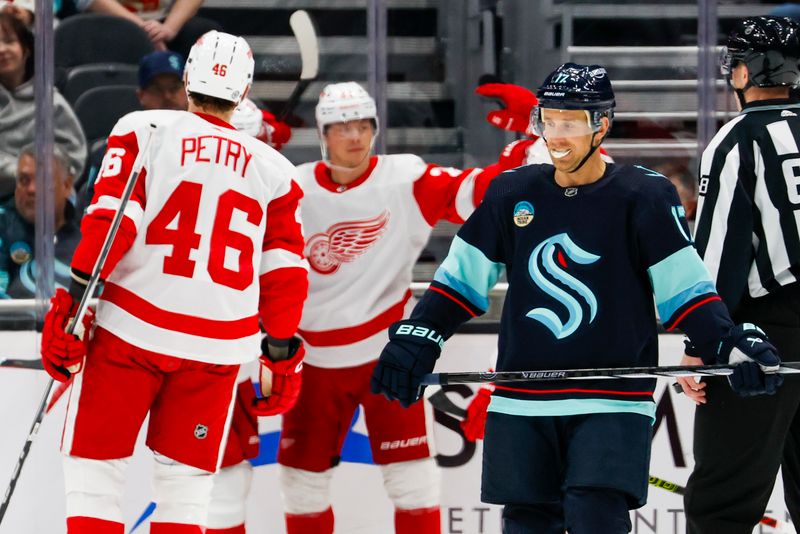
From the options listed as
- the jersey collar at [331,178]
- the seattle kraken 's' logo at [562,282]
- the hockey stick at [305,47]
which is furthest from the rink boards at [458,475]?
the seattle kraken 's' logo at [562,282]

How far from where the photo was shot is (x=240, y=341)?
3162mm

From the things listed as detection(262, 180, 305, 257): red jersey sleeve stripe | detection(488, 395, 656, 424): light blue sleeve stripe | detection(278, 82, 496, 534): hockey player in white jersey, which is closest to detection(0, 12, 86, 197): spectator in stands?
detection(278, 82, 496, 534): hockey player in white jersey

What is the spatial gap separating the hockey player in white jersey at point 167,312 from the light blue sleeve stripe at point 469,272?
0.61 meters

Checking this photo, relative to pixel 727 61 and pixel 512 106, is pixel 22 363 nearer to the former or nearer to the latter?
pixel 512 106

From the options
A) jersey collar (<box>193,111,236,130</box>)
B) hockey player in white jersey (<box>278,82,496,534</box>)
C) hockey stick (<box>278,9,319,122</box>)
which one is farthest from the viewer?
hockey stick (<box>278,9,319,122</box>)

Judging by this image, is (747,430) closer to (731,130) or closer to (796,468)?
(796,468)

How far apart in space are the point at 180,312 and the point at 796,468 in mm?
1453

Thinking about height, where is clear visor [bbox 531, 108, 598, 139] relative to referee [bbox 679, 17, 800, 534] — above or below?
above

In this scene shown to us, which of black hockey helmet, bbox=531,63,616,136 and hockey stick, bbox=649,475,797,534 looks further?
hockey stick, bbox=649,475,797,534

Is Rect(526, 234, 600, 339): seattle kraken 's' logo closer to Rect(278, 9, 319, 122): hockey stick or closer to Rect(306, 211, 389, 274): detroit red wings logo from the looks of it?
Rect(306, 211, 389, 274): detroit red wings logo

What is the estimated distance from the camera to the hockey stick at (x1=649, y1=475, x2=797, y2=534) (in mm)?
3518

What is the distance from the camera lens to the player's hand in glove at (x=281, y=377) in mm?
3324

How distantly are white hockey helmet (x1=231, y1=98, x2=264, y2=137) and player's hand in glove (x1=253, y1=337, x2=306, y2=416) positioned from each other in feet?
2.16

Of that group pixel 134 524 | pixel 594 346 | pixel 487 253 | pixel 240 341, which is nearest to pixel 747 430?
pixel 594 346
